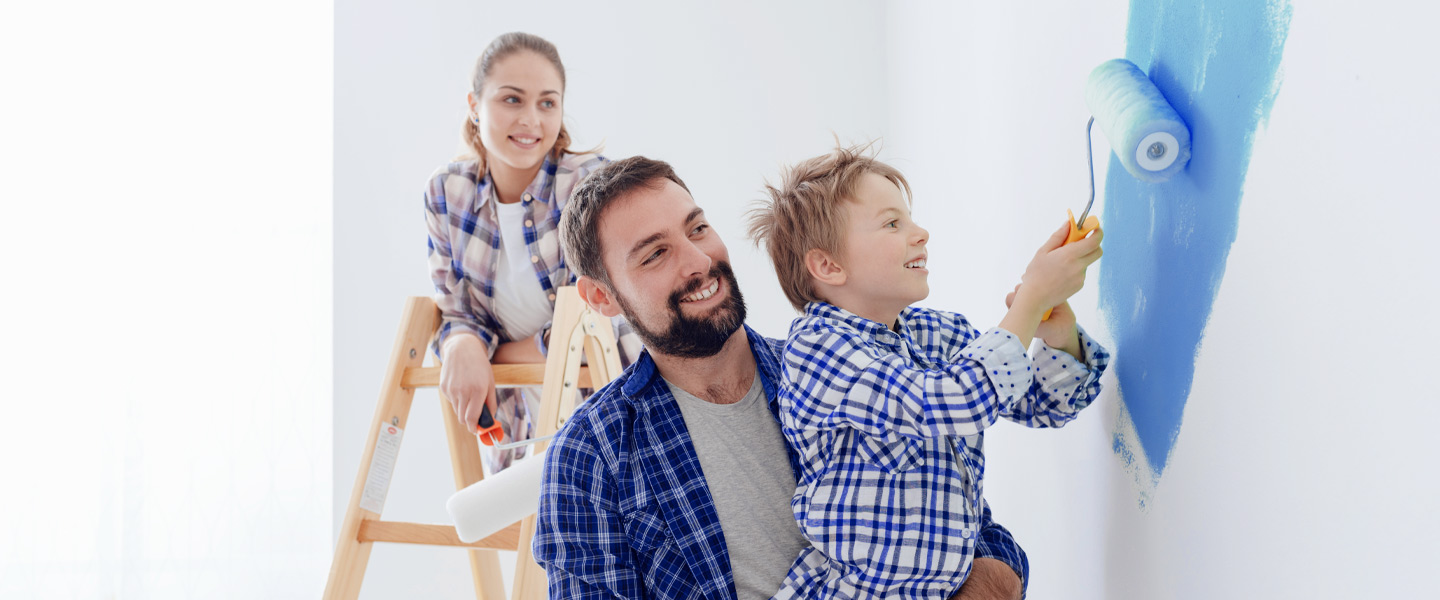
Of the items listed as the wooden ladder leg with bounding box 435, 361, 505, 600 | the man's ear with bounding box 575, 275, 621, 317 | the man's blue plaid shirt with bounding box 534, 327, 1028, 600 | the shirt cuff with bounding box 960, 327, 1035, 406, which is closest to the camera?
the shirt cuff with bounding box 960, 327, 1035, 406

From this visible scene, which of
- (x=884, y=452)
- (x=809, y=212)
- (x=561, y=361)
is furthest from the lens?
(x=561, y=361)

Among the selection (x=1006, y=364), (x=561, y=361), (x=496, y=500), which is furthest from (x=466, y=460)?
(x=1006, y=364)

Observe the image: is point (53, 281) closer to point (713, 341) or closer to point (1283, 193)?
point (713, 341)

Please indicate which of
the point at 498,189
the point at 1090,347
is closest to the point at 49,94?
the point at 498,189

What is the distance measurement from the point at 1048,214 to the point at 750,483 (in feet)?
1.57

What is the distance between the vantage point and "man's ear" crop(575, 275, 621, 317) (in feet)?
3.96

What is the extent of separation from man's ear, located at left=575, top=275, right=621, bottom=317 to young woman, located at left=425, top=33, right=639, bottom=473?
1.60 ft

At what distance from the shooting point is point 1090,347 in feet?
3.17

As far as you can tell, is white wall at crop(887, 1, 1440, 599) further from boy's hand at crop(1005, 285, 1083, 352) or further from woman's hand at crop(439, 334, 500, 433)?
woman's hand at crop(439, 334, 500, 433)

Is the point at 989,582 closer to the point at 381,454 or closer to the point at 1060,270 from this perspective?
the point at 1060,270

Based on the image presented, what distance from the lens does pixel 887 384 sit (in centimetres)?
90

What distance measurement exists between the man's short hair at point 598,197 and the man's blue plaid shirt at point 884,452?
0.95 feet

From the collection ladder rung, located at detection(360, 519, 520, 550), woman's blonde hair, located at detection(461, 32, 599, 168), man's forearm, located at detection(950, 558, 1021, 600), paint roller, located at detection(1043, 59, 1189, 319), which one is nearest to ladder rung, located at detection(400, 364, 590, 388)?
ladder rung, located at detection(360, 519, 520, 550)

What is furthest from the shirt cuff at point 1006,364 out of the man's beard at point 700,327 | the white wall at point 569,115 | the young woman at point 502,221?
the white wall at point 569,115
